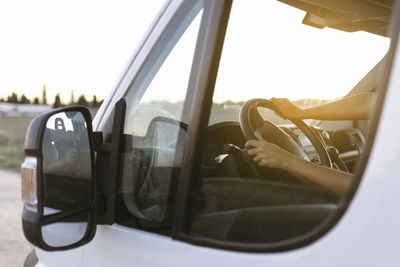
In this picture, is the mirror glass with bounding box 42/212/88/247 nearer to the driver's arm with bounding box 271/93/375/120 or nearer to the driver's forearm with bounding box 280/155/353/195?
the driver's forearm with bounding box 280/155/353/195

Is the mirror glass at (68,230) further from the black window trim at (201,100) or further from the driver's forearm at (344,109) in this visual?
the driver's forearm at (344,109)

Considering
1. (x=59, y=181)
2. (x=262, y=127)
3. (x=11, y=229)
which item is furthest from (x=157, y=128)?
(x=11, y=229)

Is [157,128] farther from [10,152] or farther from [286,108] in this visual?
[10,152]

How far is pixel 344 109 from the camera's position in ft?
6.13

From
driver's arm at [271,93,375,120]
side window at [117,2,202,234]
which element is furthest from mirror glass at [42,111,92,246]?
driver's arm at [271,93,375,120]

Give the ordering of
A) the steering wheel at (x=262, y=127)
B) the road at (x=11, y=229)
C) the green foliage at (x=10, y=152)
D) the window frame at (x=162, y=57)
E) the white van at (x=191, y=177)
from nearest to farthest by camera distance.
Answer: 1. the white van at (x=191, y=177)
2. the window frame at (x=162, y=57)
3. the steering wheel at (x=262, y=127)
4. the road at (x=11, y=229)
5. the green foliage at (x=10, y=152)

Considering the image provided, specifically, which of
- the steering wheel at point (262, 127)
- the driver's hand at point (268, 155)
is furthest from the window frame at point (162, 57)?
the steering wheel at point (262, 127)

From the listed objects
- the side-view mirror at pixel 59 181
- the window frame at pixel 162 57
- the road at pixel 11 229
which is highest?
the window frame at pixel 162 57

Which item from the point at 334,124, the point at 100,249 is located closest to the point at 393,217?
the point at 100,249

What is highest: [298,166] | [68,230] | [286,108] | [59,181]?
[286,108]

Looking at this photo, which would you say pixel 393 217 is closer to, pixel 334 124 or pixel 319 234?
pixel 319 234

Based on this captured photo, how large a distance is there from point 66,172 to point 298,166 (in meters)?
0.66

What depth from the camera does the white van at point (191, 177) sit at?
1055 mm

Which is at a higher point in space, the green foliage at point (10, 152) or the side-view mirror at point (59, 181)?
the side-view mirror at point (59, 181)
